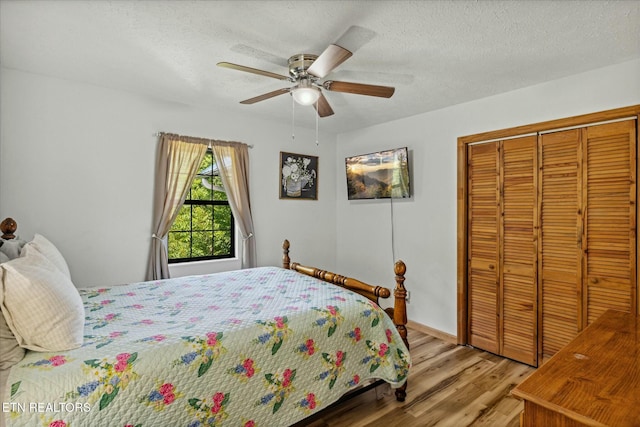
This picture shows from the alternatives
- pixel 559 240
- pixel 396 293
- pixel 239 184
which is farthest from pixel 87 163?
pixel 559 240

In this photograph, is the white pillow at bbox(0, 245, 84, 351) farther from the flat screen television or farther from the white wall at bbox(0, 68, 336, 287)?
the flat screen television

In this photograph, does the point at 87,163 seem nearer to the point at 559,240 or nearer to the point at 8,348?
the point at 8,348

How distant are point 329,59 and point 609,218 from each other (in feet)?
7.72

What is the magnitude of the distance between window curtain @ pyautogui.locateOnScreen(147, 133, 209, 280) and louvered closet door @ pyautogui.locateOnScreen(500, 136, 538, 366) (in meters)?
3.04

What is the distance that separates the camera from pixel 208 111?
3434mm

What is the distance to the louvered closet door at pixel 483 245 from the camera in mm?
3008

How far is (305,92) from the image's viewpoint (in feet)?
6.93

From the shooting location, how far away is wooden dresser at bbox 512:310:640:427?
87 centimetres

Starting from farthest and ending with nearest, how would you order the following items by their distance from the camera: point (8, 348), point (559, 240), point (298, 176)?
point (298, 176), point (559, 240), point (8, 348)

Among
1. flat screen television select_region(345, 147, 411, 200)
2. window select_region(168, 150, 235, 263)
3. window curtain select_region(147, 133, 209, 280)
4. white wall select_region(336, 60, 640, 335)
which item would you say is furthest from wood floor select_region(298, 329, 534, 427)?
window select_region(168, 150, 235, 263)

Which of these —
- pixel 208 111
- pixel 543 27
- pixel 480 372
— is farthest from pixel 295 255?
pixel 543 27

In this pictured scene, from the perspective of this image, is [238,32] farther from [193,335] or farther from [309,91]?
[193,335]

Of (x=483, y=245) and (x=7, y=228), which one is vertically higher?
(x=7, y=228)

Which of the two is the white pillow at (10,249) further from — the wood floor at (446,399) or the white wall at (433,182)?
the white wall at (433,182)
